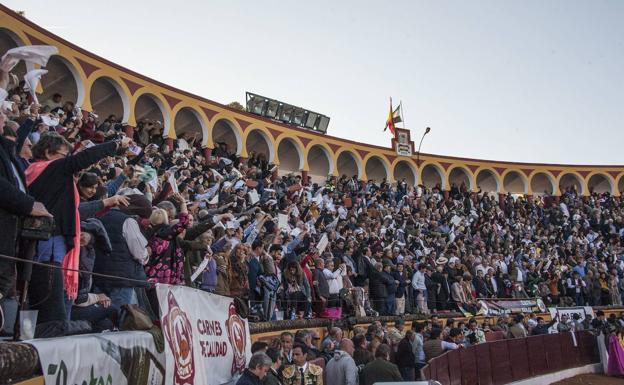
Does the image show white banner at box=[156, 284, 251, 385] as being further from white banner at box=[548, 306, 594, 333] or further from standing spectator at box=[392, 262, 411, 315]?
white banner at box=[548, 306, 594, 333]

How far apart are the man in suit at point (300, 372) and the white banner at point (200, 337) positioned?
1.68ft

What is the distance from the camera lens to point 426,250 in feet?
72.1

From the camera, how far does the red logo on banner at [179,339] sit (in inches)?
196

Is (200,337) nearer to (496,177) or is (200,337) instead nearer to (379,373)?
(379,373)

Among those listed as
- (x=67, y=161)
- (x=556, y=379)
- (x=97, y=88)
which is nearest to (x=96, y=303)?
(x=67, y=161)

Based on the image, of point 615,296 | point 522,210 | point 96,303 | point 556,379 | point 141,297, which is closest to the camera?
point 96,303

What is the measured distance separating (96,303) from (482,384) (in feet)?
34.8

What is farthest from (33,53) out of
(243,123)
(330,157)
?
(330,157)

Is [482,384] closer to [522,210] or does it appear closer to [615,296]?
[615,296]

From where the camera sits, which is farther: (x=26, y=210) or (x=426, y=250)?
(x=426, y=250)

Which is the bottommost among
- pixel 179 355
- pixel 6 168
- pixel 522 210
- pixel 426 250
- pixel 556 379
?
pixel 556 379

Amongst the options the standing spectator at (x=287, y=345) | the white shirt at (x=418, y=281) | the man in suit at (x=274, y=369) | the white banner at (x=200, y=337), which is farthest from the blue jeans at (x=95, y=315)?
the white shirt at (x=418, y=281)

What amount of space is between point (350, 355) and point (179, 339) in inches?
144

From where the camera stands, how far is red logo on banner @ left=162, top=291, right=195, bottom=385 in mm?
4977
